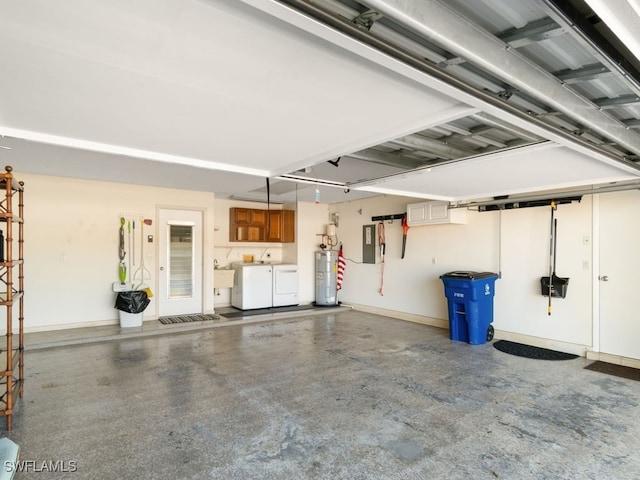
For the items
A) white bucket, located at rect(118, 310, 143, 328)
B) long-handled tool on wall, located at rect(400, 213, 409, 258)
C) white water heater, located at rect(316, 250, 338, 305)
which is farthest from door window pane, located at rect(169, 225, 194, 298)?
long-handled tool on wall, located at rect(400, 213, 409, 258)

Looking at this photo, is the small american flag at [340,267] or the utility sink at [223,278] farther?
the small american flag at [340,267]

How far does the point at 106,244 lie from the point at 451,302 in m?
5.71

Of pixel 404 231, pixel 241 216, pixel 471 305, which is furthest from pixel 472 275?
pixel 241 216

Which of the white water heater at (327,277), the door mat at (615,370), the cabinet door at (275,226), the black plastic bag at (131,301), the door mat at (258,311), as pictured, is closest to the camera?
the door mat at (615,370)

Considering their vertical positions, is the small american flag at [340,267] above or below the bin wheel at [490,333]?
above

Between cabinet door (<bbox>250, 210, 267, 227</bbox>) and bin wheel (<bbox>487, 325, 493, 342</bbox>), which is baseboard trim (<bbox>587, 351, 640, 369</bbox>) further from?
cabinet door (<bbox>250, 210, 267, 227</bbox>)

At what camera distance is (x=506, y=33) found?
5.42 feet

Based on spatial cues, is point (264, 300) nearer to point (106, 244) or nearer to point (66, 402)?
point (106, 244)

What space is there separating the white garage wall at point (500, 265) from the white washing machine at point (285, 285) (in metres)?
1.46

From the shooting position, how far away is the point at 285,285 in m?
8.17

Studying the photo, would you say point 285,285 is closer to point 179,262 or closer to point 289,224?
point 289,224

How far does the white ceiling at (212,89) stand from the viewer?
1.35 metres
